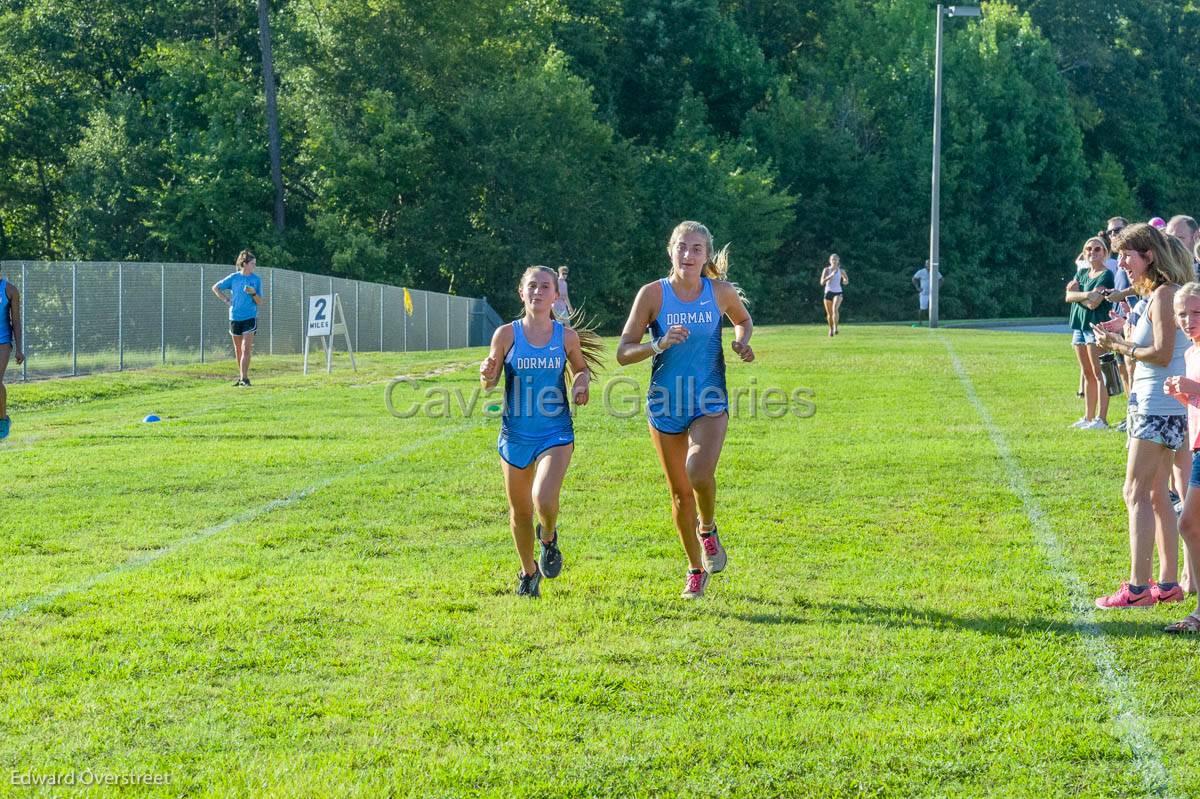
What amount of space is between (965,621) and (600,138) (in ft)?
163

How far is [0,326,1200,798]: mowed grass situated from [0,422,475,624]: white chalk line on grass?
0.18 ft

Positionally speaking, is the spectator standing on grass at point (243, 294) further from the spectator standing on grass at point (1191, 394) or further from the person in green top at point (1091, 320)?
Answer: the spectator standing on grass at point (1191, 394)

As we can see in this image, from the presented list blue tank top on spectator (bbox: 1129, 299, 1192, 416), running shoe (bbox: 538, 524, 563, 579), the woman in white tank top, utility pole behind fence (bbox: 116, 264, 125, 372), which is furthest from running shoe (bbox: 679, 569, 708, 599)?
the woman in white tank top

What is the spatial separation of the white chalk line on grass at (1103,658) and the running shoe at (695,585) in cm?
193

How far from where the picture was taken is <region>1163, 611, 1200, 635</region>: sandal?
6906 mm

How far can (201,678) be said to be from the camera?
20.3ft

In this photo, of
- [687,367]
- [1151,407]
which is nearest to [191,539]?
[687,367]

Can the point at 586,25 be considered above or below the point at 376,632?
above

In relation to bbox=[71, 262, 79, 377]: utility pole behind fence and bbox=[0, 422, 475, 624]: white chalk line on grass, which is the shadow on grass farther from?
bbox=[71, 262, 79, 377]: utility pole behind fence

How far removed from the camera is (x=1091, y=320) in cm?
1477

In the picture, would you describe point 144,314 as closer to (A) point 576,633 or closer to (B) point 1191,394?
(A) point 576,633

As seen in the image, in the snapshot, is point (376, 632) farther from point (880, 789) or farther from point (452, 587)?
point (880, 789)

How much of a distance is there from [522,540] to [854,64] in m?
62.7

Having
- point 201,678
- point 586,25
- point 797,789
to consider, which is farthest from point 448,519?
point 586,25
